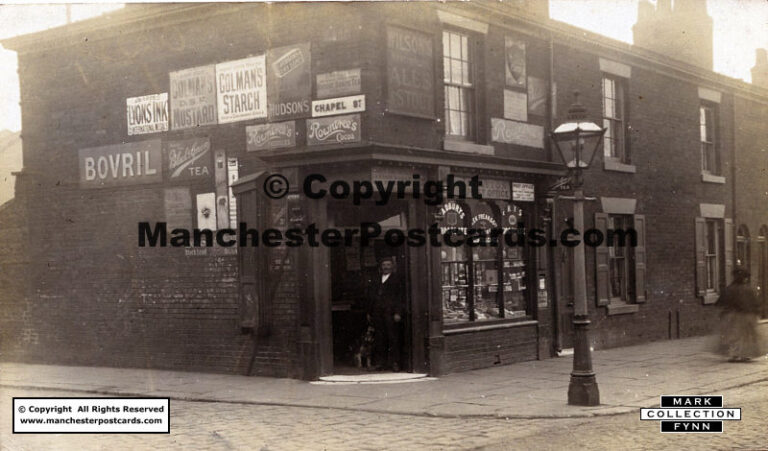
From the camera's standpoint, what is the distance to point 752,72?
27.2 m

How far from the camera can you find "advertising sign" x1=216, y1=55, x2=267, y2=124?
14.5m

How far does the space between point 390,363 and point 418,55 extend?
4.88 m

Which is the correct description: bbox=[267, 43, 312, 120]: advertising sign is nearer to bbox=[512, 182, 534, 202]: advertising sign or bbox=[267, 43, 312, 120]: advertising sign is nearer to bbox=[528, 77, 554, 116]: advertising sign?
bbox=[512, 182, 534, 202]: advertising sign

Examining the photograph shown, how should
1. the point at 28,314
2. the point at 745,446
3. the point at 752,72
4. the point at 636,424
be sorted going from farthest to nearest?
1. the point at 752,72
2. the point at 28,314
3. the point at 636,424
4. the point at 745,446

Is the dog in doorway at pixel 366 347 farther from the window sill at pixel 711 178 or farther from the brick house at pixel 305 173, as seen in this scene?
the window sill at pixel 711 178

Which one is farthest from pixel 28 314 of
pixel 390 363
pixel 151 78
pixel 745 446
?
pixel 745 446

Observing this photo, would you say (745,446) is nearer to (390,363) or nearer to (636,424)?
(636,424)

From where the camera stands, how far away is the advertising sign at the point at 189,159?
1529cm

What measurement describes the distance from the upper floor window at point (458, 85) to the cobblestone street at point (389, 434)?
587 cm

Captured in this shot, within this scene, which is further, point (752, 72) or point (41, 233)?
point (752, 72)

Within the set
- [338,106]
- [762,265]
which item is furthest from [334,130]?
[762,265]

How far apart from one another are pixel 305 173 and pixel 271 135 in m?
1.05

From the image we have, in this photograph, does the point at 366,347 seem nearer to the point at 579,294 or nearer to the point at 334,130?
the point at 334,130

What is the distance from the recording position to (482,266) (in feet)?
50.6
